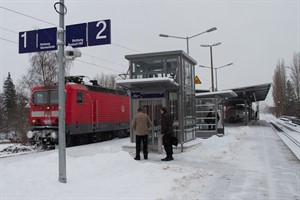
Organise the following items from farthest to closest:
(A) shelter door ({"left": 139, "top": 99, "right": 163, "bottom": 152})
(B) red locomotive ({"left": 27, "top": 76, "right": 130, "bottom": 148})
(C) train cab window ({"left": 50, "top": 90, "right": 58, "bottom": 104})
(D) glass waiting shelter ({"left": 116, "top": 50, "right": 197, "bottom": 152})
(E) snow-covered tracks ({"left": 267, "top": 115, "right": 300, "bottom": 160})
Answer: (C) train cab window ({"left": 50, "top": 90, "right": 58, "bottom": 104}) → (B) red locomotive ({"left": 27, "top": 76, "right": 130, "bottom": 148}) → (E) snow-covered tracks ({"left": 267, "top": 115, "right": 300, "bottom": 160}) → (A) shelter door ({"left": 139, "top": 99, "right": 163, "bottom": 152}) → (D) glass waiting shelter ({"left": 116, "top": 50, "right": 197, "bottom": 152})

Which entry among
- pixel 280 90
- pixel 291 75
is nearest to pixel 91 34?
pixel 291 75

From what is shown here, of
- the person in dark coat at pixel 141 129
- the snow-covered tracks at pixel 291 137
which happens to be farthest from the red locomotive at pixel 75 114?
the snow-covered tracks at pixel 291 137

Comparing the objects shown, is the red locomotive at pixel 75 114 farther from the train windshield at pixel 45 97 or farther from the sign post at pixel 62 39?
the sign post at pixel 62 39

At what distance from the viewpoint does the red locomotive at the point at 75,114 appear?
621 inches


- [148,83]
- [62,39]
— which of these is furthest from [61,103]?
[148,83]

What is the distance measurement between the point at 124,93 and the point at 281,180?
15.1m

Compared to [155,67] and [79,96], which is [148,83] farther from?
[79,96]

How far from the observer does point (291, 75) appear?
63.7m

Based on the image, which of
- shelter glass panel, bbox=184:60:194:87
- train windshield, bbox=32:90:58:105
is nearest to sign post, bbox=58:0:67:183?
shelter glass panel, bbox=184:60:194:87

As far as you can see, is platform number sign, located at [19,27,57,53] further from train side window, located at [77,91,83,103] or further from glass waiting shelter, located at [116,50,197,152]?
train side window, located at [77,91,83,103]

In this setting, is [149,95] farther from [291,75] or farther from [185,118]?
[291,75]

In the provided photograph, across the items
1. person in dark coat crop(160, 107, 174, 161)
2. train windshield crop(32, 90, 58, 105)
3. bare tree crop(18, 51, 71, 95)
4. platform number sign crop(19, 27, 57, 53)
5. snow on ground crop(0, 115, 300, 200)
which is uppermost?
bare tree crop(18, 51, 71, 95)

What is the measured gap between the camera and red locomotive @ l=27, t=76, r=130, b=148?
621 inches

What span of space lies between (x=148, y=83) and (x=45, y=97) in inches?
232
